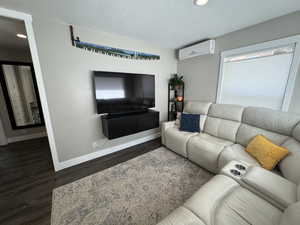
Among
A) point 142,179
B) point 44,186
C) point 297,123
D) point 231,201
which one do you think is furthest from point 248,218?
point 44,186

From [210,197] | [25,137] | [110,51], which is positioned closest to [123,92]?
[110,51]

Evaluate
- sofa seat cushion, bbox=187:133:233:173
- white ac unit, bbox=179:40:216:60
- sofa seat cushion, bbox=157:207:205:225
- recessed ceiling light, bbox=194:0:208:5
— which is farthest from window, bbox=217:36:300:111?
sofa seat cushion, bbox=157:207:205:225

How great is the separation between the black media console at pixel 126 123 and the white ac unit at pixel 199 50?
5.38ft

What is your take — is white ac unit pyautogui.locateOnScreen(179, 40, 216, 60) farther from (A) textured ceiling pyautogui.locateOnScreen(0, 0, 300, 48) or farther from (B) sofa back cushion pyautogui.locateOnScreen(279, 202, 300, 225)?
(B) sofa back cushion pyautogui.locateOnScreen(279, 202, 300, 225)

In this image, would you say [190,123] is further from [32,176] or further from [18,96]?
[18,96]

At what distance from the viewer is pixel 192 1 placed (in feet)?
4.83

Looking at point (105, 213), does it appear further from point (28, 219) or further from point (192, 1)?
point (192, 1)

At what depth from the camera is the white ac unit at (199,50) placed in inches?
101

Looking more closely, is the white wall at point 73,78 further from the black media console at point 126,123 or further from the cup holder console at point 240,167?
the cup holder console at point 240,167

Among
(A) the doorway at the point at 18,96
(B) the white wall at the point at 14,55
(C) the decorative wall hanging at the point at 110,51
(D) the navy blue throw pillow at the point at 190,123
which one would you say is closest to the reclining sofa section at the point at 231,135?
(D) the navy blue throw pillow at the point at 190,123

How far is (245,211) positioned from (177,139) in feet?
4.91

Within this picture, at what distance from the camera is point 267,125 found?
71.4 inches

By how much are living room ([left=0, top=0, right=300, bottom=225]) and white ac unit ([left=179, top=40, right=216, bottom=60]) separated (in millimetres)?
25

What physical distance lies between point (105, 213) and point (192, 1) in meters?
2.68
